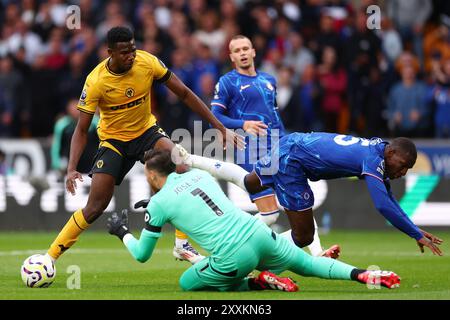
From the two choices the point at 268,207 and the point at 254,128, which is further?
the point at 268,207

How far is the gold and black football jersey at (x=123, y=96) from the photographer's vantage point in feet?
36.6

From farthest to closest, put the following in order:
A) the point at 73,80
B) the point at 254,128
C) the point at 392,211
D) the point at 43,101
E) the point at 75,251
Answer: the point at 43,101, the point at 73,80, the point at 75,251, the point at 254,128, the point at 392,211

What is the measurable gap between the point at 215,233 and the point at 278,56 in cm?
1154

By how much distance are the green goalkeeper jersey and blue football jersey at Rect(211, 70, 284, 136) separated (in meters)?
3.46

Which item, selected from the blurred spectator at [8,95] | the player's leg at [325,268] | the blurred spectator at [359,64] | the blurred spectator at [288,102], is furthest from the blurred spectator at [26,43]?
the player's leg at [325,268]

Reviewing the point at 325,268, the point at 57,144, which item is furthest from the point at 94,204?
the point at 57,144

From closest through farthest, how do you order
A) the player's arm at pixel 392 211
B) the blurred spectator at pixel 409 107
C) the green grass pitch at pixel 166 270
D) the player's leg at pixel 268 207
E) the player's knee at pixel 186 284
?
the green grass pitch at pixel 166 270 < the player's arm at pixel 392 211 < the player's knee at pixel 186 284 < the player's leg at pixel 268 207 < the blurred spectator at pixel 409 107

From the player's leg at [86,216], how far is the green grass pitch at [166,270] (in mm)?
376

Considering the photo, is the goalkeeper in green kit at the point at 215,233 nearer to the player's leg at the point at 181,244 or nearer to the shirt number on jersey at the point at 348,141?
the shirt number on jersey at the point at 348,141

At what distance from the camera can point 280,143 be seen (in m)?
11.3

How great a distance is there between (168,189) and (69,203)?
343 inches

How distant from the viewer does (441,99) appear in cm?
1977

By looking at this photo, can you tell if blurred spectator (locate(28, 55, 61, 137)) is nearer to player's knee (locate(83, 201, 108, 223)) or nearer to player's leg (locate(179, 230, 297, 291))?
player's knee (locate(83, 201, 108, 223))

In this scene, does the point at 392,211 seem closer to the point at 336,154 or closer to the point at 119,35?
the point at 336,154
